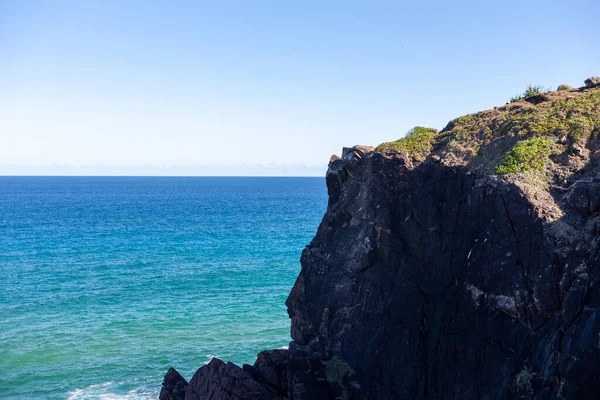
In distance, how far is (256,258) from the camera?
69938mm

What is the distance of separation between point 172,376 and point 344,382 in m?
10.5

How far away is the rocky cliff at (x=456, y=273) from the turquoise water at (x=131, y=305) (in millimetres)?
9090

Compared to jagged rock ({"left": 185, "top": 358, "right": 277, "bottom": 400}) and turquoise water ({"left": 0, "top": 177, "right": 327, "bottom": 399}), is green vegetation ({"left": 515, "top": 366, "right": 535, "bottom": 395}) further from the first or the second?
turquoise water ({"left": 0, "top": 177, "right": 327, "bottom": 399})

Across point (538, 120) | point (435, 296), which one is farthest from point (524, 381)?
point (538, 120)

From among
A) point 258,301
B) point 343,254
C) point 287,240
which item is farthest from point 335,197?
point 287,240

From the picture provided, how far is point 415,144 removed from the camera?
28438 millimetres

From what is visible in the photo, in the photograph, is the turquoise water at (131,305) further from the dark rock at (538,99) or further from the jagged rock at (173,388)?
the dark rock at (538,99)

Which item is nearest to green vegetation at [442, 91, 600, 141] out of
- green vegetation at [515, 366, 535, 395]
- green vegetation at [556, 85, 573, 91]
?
green vegetation at [556, 85, 573, 91]

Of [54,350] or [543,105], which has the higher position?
[543,105]

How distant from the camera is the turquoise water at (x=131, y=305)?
36.4 metres

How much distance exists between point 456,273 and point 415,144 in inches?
312

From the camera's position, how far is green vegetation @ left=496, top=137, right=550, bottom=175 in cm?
2241

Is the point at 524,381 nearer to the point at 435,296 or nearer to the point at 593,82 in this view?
the point at 435,296

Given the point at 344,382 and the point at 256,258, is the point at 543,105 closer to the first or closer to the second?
the point at 344,382
